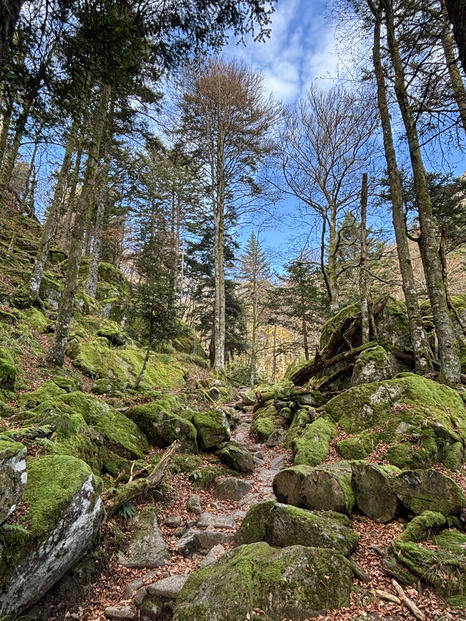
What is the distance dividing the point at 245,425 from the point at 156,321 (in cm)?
525

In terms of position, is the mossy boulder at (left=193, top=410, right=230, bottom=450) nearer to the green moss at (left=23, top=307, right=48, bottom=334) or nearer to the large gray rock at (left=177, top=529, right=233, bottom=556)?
the large gray rock at (left=177, top=529, right=233, bottom=556)

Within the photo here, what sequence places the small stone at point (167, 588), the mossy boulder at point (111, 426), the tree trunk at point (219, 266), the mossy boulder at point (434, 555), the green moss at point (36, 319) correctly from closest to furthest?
the mossy boulder at point (434, 555) → the small stone at point (167, 588) → the mossy boulder at point (111, 426) → the green moss at point (36, 319) → the tree trunk at point (219, 266)

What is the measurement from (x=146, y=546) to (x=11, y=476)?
2189 mm

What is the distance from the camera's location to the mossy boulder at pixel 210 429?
7.26 m

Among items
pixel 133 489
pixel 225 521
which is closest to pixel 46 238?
pixel 133 489

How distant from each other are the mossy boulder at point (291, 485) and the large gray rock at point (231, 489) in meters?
1.39

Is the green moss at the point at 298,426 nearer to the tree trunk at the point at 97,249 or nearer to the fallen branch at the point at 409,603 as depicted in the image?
the fallen branch at the point at 409,603

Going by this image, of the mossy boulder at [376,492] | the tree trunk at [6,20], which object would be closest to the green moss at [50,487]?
the mossy boulder at [376,492]

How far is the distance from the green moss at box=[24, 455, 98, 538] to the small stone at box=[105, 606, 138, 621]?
1.07 metres

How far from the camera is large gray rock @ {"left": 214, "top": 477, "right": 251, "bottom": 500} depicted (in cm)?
570

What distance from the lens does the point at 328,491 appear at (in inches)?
168

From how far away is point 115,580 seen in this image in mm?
3465

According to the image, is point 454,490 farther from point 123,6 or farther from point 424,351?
point 123,6

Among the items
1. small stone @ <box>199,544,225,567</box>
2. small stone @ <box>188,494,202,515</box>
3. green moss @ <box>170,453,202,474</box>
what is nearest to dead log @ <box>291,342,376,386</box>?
green moss @ <box>170,453,202,474</box>
